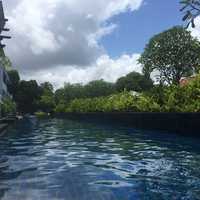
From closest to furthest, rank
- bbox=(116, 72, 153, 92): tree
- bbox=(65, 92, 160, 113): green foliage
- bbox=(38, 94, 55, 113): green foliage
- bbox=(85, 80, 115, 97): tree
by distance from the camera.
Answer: bbox=(65, 92, 160, 113): green foliage < bbox=(116, 72, 153, 92): tree < bbox=(38, 94, 55, 113): green foliage < bbox=(85, 80, 115, 97): tree

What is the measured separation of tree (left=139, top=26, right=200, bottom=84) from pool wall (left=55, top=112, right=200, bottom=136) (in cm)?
1557

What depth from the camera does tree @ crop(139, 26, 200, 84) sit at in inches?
1837

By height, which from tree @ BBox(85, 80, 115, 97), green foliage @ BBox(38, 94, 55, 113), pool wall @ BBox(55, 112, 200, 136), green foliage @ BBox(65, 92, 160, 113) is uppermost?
tree @ BBox(85, 80, 115, 97)

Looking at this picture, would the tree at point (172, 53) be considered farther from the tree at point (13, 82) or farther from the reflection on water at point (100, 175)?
the tree at point (13, 82)

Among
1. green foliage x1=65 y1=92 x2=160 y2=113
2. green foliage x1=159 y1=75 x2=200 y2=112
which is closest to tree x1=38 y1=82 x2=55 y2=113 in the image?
green foliage x1=65 y1=92 x2=160 y2=113

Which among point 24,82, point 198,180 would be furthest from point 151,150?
point 24,82

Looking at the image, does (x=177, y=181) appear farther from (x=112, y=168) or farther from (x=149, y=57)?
(x=149, y=57)

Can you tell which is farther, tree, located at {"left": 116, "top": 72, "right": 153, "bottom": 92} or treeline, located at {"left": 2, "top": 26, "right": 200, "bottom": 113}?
tree, located at {"left": 116, "top": 72, "right": 153, "bottom": 92}

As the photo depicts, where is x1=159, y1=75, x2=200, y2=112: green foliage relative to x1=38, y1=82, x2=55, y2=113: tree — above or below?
below

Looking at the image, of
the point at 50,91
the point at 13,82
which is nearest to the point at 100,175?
the point at 50,91

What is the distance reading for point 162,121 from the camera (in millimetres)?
21578

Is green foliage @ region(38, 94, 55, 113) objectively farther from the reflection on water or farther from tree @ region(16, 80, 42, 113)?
the reflection on water

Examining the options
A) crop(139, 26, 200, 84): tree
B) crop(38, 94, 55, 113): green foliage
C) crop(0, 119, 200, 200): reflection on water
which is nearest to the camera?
crop(0, 119, 200, 200): reflection on water

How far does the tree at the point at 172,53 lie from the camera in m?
46.7
